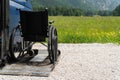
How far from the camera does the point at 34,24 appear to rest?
8.73 metres

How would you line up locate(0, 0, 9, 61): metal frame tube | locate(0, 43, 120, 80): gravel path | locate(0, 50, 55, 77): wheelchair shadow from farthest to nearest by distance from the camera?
locate(0, 0, 9, 61): metal frame tube
locate(0, 50, 55, 77): wheelchair shadow
locate(0, 43, 120, 80): gravel path

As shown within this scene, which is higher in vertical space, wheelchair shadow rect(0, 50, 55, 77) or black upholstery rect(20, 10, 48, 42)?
black upholstery rect(20, 10, 48, 42)

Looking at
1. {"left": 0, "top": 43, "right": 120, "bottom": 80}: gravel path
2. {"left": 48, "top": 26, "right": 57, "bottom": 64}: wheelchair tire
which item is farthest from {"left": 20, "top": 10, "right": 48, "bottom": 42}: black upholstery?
{"left": 0, "top": 43, "right": 120, "bottom": 80}: gravel path

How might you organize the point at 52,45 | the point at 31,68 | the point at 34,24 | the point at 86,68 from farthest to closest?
the point at 34,24
the point at 52,45
the point at 86,68
the point at 31,68

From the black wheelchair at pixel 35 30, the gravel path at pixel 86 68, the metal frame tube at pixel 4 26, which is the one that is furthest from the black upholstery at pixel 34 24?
the gravel path at pixel 86 68

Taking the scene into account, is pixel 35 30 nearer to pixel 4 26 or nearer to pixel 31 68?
pixel 4 26

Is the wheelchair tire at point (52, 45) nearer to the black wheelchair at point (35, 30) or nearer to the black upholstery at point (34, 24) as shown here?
the black wheelchair at point (35, 30)

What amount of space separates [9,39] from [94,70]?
6.76 feet

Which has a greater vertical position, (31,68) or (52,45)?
(52,45)

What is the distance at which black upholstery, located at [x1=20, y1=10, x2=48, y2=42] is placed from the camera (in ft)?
28.2

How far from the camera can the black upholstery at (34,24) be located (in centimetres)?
861

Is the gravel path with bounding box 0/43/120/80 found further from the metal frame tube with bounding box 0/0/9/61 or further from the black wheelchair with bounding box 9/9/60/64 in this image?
the metal frame tube with bounding box 0/0/9/61

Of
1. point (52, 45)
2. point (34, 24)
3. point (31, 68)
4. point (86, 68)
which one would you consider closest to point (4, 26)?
point (34, 24)

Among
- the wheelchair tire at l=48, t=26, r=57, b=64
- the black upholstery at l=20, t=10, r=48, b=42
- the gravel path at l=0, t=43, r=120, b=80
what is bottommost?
the gravel path at l=0, t=43, r=120, b=80
